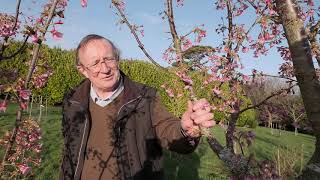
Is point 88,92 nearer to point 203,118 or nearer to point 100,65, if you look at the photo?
point 100,65

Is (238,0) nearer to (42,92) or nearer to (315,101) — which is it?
(315,101)

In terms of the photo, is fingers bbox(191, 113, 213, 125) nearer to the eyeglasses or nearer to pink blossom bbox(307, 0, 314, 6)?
the eyeglasses

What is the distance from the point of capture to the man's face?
2.91m

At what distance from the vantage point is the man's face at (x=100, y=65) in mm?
2910

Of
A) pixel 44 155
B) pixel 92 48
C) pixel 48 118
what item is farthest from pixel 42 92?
pixel 92 48

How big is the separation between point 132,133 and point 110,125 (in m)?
0.21

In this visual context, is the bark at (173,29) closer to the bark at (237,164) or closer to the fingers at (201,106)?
the bark at (237,164)

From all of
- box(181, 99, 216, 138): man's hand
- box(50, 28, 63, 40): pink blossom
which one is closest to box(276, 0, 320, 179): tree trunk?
box(181, 99, 216, 138): man's hand

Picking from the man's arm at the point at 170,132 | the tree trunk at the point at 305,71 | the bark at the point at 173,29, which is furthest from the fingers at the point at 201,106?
the bark at the point at 173,29

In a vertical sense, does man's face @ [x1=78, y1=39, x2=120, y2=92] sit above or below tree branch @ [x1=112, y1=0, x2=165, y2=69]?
below

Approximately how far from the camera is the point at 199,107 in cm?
174

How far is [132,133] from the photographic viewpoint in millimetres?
2789

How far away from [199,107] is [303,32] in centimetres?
183

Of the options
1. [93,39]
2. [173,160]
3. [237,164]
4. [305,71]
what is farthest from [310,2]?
[173,160]
